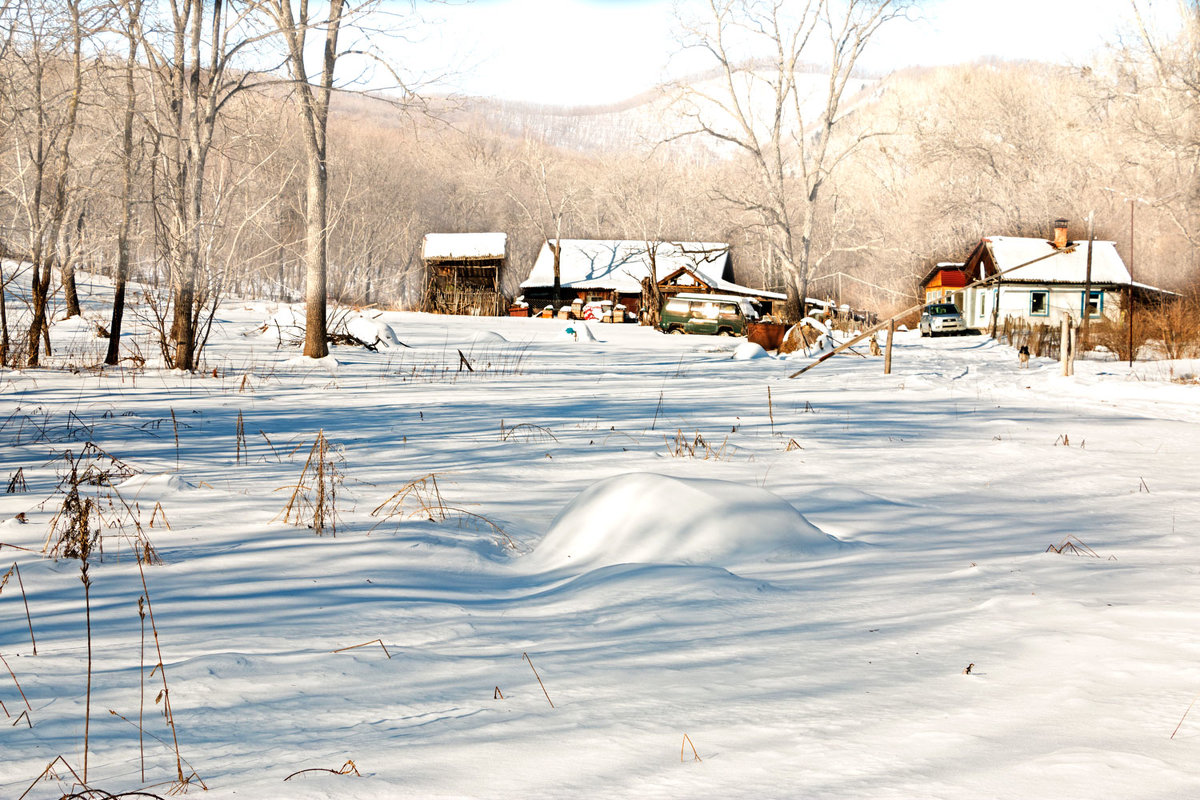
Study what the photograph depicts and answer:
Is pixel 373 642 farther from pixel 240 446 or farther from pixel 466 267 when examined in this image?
pixel 466 267

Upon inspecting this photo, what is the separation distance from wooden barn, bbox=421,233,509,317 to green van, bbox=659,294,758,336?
18.2 metres

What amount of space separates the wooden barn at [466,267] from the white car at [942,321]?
1005 inches

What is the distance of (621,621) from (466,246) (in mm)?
53623

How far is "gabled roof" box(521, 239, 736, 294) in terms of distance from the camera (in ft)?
177

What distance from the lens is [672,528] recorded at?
4.35 metres

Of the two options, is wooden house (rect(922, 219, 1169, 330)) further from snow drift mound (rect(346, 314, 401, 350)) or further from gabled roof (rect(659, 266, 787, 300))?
snow drift mound (rect(346, 314, 401, 350))

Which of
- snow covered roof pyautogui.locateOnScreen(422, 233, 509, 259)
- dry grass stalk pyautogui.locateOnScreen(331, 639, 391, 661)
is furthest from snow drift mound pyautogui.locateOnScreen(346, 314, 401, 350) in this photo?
snow covered roof pyautogui.locateOnScreen(422, 233, 509, 259)

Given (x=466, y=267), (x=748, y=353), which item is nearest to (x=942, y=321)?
(x=748, y=353)

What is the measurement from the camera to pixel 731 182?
262 feet

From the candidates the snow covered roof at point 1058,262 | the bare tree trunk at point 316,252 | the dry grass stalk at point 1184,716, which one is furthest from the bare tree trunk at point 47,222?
the snow covered roof at point 1058,262

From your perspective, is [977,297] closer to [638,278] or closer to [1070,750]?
[638,278]

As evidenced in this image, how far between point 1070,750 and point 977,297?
46.6 m

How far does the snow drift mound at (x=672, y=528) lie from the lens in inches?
166

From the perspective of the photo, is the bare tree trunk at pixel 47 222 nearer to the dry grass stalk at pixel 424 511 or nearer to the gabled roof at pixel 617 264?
the dry grass stalk at pixel 424 511
